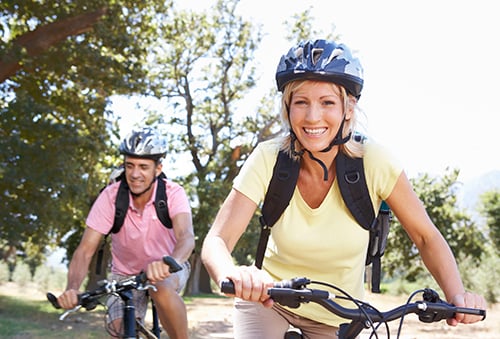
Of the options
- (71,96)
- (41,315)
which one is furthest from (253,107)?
(41,315)

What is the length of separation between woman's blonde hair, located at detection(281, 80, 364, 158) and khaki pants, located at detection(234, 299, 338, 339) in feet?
2.45

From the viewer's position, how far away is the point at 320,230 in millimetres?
2967

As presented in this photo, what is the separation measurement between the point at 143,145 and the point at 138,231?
74 centimetres

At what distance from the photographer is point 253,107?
1180 inches

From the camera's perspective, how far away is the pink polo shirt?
4926 mm

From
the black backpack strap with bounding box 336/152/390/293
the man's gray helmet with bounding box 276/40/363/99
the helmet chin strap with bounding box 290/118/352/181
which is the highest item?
the man's gray helmet with bounding box 276/40/363/99

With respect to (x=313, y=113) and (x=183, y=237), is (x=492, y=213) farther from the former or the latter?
(x=313, y=113)

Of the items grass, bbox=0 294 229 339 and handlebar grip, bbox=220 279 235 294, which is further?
grass, bbox=0 294 229 339

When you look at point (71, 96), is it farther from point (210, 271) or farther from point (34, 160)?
point (210, 271)

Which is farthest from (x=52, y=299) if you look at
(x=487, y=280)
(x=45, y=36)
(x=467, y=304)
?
(x=487, y=280)

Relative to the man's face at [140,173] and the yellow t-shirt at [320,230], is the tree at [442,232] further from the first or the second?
the yellow t-shirt at [320,230]

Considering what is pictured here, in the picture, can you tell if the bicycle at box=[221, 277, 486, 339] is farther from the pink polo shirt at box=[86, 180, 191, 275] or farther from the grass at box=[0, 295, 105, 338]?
the grass at box=[0, 295, 105, 338]

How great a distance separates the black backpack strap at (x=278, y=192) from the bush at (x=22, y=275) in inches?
1086

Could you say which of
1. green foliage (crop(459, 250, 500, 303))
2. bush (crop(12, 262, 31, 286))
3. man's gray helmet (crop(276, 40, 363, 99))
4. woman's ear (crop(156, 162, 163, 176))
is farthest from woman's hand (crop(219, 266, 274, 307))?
bush (crop(12, 262, 31, 286))
